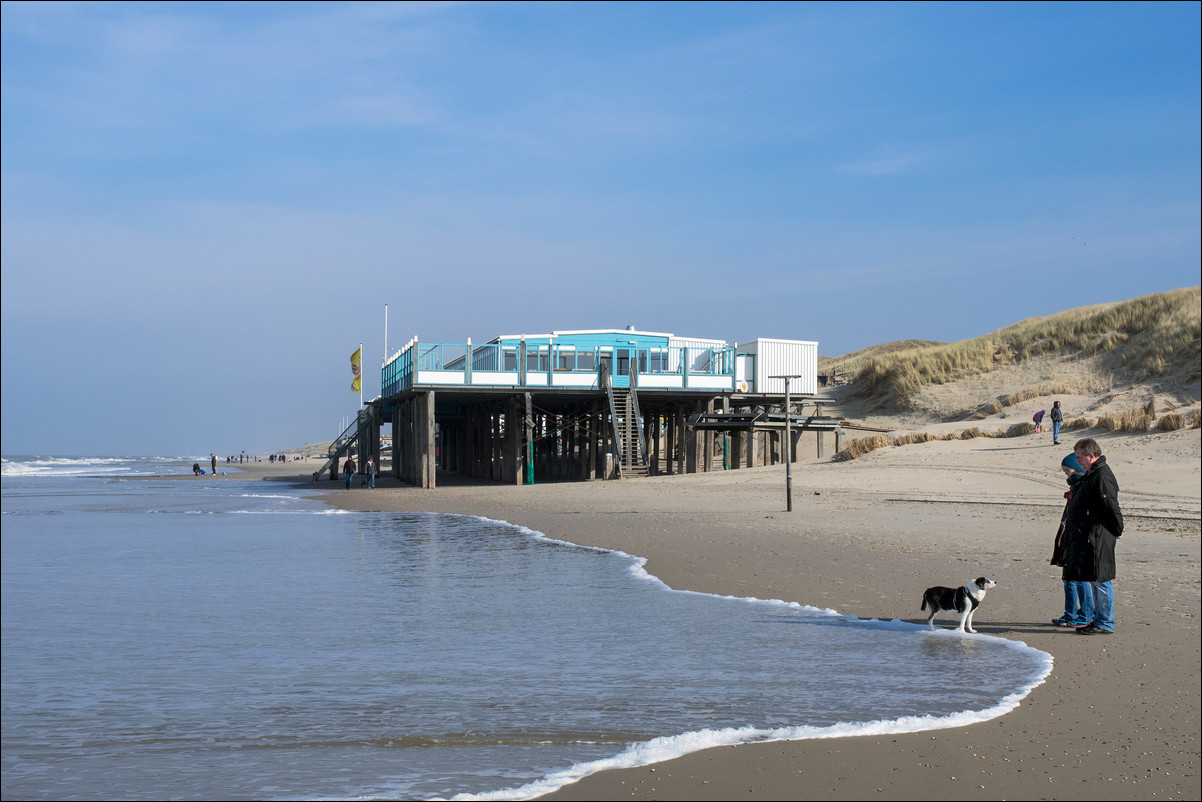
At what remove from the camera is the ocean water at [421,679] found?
5.65 metres

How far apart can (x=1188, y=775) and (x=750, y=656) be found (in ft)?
11.9

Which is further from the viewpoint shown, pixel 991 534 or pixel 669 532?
pixel 669 532

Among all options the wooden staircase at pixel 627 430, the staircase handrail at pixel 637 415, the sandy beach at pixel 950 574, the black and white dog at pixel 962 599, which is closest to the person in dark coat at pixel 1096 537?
the sandy beach at pixel 950 574

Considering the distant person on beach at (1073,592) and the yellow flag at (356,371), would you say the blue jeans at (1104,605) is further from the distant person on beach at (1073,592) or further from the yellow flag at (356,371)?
the yellow flag at (356,371)

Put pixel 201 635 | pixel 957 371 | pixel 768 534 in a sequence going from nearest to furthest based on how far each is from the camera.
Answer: pixel 201 635 → pixel 768 534 → pixel 957 371

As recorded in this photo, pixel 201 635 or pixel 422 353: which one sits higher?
pixel 422 353

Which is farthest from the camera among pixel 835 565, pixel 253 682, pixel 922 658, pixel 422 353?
pixel 422 353

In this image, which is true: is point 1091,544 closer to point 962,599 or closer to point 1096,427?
point 962,599

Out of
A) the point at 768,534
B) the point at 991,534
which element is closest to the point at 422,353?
the point at 768,534

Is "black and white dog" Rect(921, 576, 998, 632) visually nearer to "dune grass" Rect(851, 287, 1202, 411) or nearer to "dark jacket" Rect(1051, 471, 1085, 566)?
"dark jacket" Rect(1051, 471, 1085, 566)

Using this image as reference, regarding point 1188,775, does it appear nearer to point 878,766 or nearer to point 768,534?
point 878,766

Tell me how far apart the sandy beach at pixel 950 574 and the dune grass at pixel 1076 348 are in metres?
20.2

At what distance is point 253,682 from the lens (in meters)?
7.60

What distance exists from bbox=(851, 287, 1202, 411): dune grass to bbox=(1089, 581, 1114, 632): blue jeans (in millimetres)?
35107
